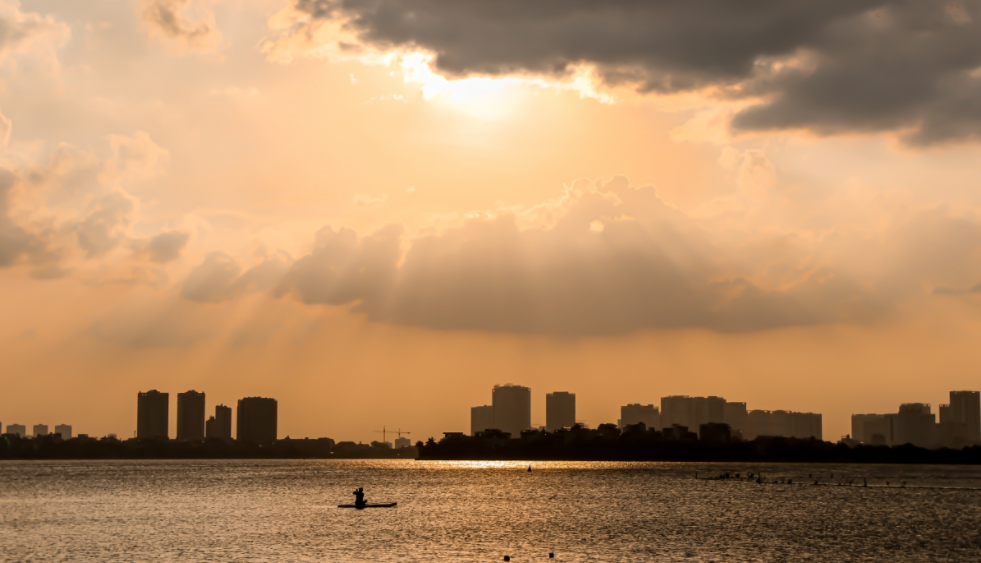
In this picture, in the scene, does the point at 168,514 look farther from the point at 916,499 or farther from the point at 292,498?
the point at 916,499

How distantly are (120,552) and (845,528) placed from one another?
89.9 m

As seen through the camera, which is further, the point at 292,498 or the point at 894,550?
the point at 292,498

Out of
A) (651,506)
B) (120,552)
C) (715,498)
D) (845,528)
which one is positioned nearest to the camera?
(120,552)

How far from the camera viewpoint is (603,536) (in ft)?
378

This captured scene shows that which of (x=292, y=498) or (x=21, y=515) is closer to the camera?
(x=21, y=515)

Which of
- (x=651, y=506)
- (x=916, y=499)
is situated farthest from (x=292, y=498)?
(x=916, y=499)

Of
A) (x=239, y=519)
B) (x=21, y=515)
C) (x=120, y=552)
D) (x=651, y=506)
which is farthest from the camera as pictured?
(x=651, y=506)

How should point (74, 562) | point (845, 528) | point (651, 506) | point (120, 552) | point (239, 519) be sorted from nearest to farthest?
point (74, 562), point (120, 552), point (845, 528), point (239, 519), point (651, 506)

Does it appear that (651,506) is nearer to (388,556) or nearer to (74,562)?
(388,556)

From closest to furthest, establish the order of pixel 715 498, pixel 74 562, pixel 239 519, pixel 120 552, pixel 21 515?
pixel 74 562
pixel 120 552
pixel 239 519
pixel 21 515
pixel 715 498

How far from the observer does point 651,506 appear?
16612 cm

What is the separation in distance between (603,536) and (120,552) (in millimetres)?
Answer: 54284

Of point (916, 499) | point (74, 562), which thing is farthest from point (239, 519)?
point (916, 499)

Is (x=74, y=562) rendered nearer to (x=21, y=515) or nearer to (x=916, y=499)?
(x=21, y=515)
